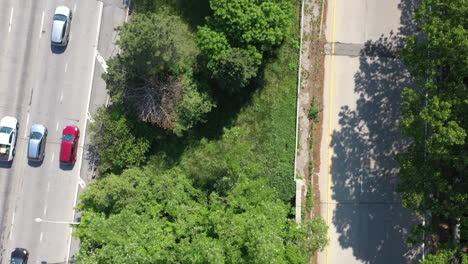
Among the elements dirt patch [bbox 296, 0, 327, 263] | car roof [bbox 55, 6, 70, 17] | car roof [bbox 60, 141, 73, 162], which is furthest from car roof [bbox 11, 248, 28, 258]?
dirt patch [bbox 296, 0, 327, 263]

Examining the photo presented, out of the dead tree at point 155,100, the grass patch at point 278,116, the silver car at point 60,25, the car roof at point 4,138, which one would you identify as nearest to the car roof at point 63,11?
the silver car at point 60,25

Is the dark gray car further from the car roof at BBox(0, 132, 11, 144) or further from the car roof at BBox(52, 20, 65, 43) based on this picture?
the car roof at BBox(52, 20, 65, 43)

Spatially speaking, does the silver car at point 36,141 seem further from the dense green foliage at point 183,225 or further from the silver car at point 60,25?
the dense green foliage at point 183,225

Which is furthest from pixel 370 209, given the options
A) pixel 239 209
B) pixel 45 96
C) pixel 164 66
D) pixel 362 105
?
pixel 45 96

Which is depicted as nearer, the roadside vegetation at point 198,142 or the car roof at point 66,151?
the roadside vegetation at point 198,142

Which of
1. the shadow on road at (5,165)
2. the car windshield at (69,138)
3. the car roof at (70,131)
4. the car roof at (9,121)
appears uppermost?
the car roof at (9,121)
